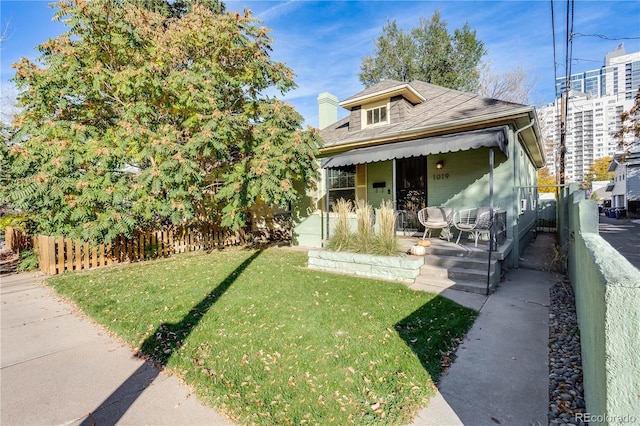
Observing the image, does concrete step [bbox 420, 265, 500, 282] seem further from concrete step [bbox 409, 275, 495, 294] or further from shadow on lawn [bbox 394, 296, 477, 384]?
shadow on lawn [bbox 394, 296, 477, 384]

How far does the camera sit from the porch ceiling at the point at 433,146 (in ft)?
20.5

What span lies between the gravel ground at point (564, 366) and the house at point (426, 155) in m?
2.37

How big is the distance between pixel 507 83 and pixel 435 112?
17780mm

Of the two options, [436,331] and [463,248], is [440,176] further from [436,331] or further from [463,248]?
[436,331]

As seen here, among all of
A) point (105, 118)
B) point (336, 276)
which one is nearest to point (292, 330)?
point (336, 276)

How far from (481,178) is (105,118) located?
10527 millimetres

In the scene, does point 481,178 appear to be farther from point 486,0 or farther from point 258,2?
point 258,2

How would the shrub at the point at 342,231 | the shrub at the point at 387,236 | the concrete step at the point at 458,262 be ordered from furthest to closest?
the shrub at the point at 342,231 < the shrub at the point at 387,236 < the concrete step at the point at 458,262

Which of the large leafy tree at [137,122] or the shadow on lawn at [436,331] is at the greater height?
the large leafy tree at [137,122]

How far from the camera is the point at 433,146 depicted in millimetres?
6914

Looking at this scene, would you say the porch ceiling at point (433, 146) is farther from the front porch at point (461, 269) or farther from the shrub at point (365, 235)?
the front porch at point (461, 269)

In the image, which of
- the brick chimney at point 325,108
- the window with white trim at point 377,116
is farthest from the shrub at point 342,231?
the brick chimney at point 325,108

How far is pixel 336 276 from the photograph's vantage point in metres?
6.47

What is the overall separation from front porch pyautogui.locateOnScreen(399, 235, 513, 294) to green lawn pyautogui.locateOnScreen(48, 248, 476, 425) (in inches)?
27.6
